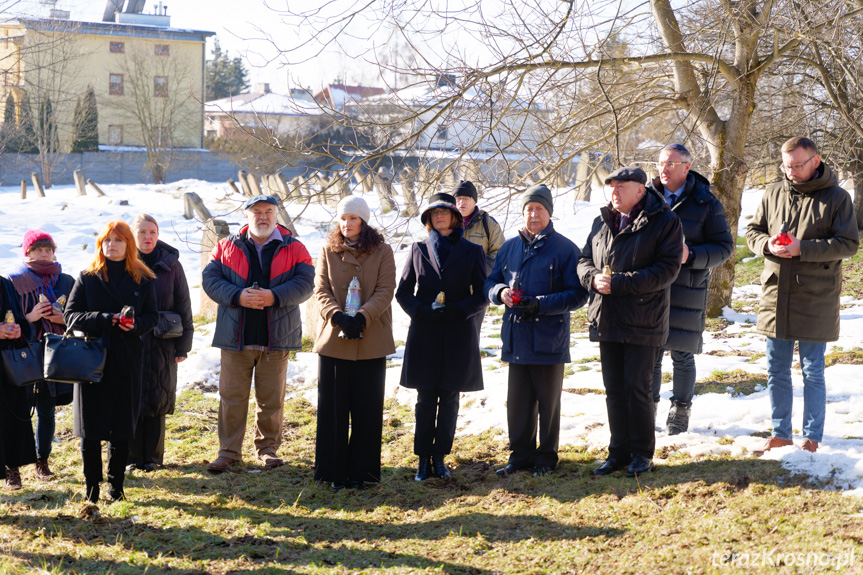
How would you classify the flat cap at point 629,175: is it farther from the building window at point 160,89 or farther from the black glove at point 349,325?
the building window at point 160,89

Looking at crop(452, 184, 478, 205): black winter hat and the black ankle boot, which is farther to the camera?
crop(452, 184, 478, 205): black winter hat

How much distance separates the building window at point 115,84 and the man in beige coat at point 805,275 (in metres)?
42.6

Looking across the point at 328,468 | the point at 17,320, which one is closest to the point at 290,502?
the point at 328,468

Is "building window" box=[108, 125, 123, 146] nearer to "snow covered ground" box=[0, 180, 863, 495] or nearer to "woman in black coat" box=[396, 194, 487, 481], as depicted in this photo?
"snow covered ground" box=[0, 180, 863, 495]

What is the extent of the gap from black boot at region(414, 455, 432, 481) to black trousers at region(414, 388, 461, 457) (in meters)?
0.03

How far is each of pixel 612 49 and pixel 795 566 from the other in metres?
6.47

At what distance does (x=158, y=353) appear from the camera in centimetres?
554

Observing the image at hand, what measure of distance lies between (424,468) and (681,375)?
182 centimetres

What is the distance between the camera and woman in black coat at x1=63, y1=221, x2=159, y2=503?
15.2ft

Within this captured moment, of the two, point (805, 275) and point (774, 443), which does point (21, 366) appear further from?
point (805, 275)

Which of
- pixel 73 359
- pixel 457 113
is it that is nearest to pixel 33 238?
pixel 73 359

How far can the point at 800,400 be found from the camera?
5.82 m

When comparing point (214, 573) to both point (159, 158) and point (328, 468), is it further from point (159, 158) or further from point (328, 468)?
point (159, 158)

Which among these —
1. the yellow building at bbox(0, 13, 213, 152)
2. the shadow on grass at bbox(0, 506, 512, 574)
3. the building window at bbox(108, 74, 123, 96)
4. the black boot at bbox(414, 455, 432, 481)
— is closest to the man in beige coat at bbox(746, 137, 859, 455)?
the shadow on grass at bbox(0, 506, 512, 574)
